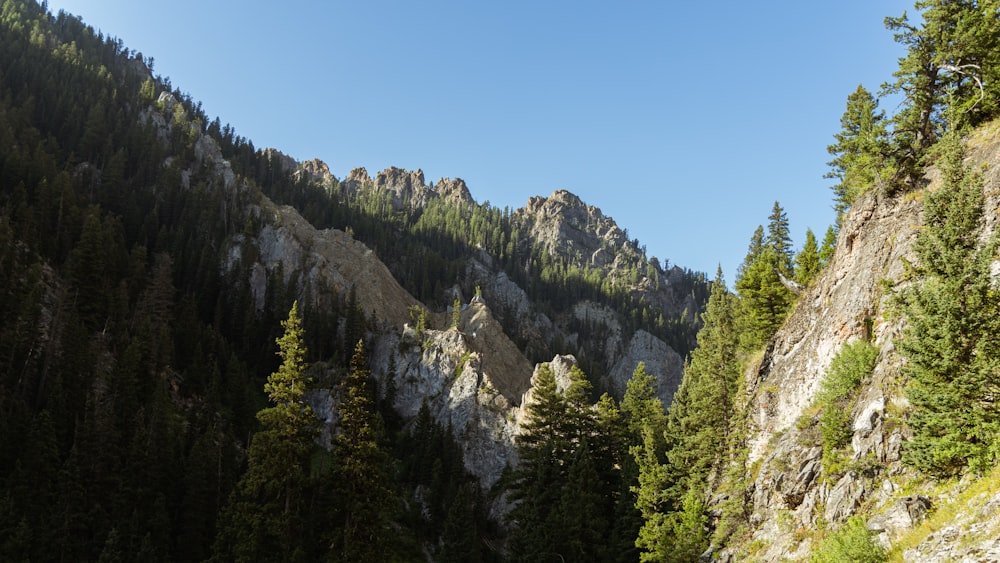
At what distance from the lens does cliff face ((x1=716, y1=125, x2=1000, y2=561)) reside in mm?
21578

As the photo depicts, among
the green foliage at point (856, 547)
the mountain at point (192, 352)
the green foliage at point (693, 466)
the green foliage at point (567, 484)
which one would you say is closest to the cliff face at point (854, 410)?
the green foliage at point (856, 547)

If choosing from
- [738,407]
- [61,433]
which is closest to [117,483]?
[61,433]

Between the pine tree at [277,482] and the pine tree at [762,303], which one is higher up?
the pine tree at [762,303]

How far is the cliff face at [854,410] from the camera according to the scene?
21.6m

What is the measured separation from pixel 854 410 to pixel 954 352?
838 cm

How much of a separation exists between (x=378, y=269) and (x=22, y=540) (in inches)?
3650

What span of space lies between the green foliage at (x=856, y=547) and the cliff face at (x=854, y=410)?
831 millimetres

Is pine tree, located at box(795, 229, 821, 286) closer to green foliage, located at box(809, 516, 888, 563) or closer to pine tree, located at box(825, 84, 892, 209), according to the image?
pine tree, located at box(825, 84, 892, 209)

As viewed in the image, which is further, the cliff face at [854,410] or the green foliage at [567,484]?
the green foliage at [567,484]

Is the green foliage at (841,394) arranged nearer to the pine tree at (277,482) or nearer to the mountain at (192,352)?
the mountain at (192,352)

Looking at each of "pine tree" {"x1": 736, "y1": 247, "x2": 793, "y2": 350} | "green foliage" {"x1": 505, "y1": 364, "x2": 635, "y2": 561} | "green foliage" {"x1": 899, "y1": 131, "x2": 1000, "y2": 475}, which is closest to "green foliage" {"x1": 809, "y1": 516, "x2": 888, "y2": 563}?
"green foliage" {"x1": 899, "y1": 131, "x2": 1000, "y2": 475}

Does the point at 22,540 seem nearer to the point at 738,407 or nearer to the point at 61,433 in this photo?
the point at 61,433

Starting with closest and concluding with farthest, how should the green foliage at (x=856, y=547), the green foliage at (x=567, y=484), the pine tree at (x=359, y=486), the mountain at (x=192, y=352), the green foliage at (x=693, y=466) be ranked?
the green foliage at (x=856, y=547), the pine tree at (x=359, y=486), the green foliage at (x=693, y=466), the green foliage at (x=567, y=484), the mountain at (x=192, y=352)

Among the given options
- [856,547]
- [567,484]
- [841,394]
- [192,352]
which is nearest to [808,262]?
[841,394]
